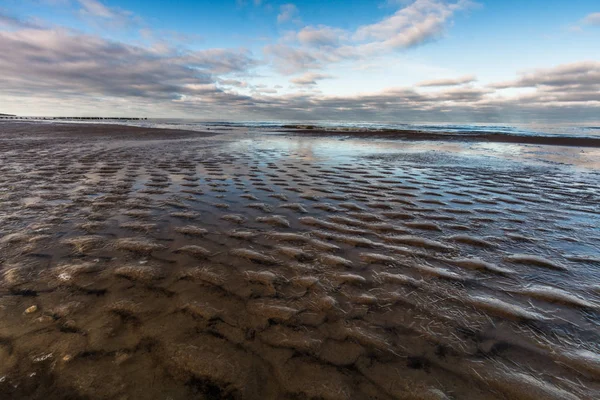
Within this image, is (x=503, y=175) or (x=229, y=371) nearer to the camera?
(x=229, y=371)

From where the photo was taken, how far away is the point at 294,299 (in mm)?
3350

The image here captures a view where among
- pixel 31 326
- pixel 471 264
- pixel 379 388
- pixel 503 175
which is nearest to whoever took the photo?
pixel 379 388

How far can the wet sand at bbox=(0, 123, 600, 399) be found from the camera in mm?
2336

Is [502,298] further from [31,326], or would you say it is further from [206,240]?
[31,326]

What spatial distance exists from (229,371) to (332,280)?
1.75 meters

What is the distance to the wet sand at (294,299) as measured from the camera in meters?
2.34

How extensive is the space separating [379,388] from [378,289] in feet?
4.62

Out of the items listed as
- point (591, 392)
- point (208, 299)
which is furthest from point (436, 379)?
point (208, 299)

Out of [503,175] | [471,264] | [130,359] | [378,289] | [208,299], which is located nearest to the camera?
[130,359]

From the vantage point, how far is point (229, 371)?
2.39 metres

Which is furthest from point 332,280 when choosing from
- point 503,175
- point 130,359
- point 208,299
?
point 503,175

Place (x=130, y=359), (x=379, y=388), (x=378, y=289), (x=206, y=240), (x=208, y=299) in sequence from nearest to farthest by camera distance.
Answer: (x=379, y=388), (x=130, y=359), (x=208, y=299), (x=378, y=289), (x=206, y=240)

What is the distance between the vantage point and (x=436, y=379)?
236cm

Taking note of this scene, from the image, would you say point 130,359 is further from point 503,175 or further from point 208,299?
point 503,175
